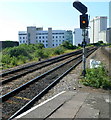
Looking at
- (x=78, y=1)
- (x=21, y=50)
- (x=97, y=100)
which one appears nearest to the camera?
(x=97, y=100)

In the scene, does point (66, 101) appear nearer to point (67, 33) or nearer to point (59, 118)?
point (59, 118)

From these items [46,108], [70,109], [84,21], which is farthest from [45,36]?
[70,109]

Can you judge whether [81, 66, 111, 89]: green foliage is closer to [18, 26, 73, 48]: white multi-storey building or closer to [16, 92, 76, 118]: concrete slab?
[16, 92, 76, 118]: concrete slab

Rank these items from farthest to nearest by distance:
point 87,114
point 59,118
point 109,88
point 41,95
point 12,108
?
point 109,88 → point 41,95 → point 12,108 → point 87,114 → point 59,118

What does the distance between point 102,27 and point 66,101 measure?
19216 centimetres

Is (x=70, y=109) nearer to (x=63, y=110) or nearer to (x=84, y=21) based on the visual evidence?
(x=63, y=110)

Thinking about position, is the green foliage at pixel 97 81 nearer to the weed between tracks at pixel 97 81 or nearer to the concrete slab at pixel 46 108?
the weed between tracks at pixel 97 81

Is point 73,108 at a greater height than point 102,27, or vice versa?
point 102,27

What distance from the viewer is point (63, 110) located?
447 centimetres

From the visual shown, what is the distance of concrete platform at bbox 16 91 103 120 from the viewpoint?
411 cm

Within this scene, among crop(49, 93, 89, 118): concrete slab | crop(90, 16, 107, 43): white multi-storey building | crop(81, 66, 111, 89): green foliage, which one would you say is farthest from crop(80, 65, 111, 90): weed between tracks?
crop(90, 16, 107, 43): white multi-storey building

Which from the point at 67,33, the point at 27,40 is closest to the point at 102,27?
the point at 67,33

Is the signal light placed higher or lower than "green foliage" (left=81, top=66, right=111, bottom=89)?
higher

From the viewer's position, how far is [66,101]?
533cm
